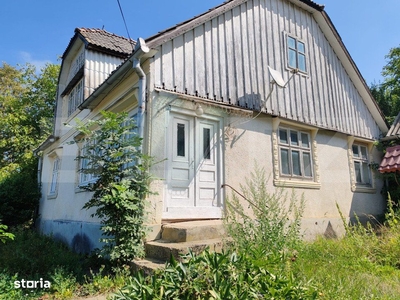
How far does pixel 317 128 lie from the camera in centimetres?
837

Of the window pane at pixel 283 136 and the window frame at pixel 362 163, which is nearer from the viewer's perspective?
the window pane at pixel 283 136

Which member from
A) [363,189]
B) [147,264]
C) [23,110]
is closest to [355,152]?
[363,189]

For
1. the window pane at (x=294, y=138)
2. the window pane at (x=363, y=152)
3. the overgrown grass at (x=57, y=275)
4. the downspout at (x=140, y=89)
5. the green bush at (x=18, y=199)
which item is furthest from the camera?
the green bush at (x=18, y=199)

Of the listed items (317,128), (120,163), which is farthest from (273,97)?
(120,163)

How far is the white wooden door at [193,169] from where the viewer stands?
570 cm

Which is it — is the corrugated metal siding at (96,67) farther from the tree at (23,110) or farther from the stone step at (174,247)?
the tree at (23,110)

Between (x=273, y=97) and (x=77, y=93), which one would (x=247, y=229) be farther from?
(x=77, y=93)

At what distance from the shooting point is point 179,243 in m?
4.61

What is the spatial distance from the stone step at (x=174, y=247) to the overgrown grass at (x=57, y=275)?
58cm

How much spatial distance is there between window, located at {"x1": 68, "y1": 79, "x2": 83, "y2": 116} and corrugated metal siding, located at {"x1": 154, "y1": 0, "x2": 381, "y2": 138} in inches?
185

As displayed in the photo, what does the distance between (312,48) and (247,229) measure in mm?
7438

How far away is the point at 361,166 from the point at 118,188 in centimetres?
841

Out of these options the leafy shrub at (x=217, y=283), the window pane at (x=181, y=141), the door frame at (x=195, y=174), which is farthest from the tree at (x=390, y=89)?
the leafy shrub at (x=217, y=283)

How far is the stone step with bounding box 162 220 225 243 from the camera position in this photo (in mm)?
4729
